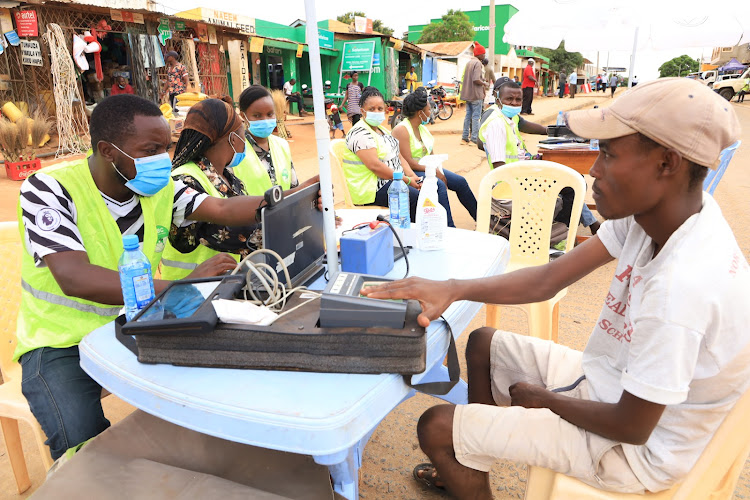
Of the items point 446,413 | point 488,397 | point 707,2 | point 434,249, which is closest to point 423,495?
point 488,397

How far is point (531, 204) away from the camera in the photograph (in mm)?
3213

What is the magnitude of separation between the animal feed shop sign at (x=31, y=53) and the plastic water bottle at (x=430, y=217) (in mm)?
9859

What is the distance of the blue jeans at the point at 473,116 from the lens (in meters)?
11.9

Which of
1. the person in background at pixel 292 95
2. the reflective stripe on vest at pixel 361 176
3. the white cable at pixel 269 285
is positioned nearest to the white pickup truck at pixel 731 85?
the person in background at pixel 292 95

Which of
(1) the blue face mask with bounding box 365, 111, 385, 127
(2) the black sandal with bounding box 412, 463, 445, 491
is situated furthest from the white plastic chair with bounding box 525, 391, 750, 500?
(1) the blue face mask with bounding box 365, 111, 385, 127

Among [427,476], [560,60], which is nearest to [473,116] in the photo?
[427,476]

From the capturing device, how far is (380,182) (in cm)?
461

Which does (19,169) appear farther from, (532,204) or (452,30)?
(452,30)

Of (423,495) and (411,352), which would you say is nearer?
(411,352)

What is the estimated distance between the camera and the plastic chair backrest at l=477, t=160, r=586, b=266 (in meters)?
3.15

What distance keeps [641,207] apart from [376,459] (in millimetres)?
1653

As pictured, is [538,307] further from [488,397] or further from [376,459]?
[376,459]

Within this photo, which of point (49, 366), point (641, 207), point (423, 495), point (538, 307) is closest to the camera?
point (641, 207)

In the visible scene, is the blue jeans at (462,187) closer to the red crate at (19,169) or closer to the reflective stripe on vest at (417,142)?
the reflective stripe on vest at (417,142)
